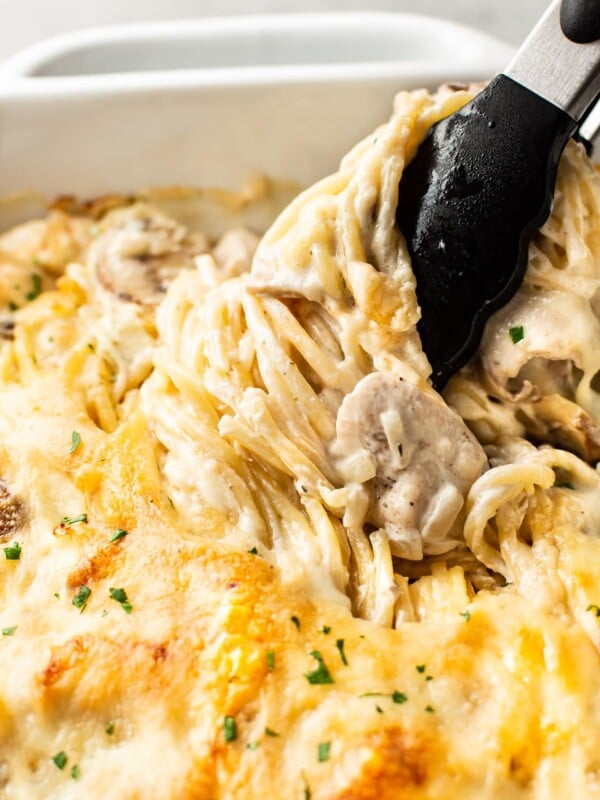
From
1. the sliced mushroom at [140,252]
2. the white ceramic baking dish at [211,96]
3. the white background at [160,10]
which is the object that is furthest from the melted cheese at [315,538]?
the white background at [160,10]

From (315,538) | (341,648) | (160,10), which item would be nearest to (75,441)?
(315,538)

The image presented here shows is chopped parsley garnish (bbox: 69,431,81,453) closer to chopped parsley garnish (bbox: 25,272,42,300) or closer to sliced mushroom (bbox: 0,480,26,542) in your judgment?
sliced mushroom (bbox: 0,480,26,542)

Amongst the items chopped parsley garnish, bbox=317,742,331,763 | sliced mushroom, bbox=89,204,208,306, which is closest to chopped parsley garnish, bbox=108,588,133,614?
chopped parsley garnish, bbox=317,742,331,763

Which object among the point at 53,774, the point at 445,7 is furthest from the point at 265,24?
the point at 53,774

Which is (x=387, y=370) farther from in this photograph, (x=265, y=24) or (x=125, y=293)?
(x=265, y=24)

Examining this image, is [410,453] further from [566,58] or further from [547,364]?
[566,58]

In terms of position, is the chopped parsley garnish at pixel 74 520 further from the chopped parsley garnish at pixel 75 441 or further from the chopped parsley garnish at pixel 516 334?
the chopped parsley garnish at pixel 516 334
